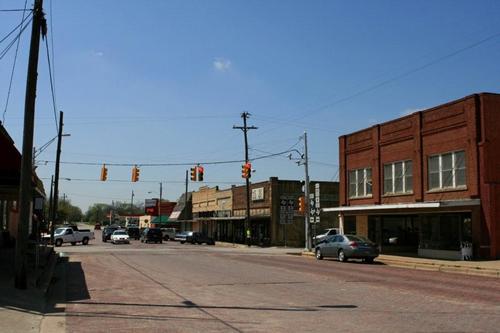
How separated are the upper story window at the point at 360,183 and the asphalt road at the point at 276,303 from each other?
18260 mm

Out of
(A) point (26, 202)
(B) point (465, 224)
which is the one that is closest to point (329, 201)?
(B) point (465, 224)

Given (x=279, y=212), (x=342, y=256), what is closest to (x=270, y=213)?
(x=279, y=212)

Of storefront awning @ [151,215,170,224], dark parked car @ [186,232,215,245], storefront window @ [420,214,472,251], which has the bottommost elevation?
dark parked car @ [186,232,215,245]

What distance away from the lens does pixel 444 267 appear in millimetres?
26281

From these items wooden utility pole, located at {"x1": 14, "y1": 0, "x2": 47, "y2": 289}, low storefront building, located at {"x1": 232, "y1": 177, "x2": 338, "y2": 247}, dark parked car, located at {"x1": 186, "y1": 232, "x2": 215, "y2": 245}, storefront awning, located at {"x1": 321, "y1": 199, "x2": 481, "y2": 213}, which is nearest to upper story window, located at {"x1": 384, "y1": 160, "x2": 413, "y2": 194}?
storefront awning, located at {"x1": 321, "y1": 199, "x2": 481, "y2": 213}

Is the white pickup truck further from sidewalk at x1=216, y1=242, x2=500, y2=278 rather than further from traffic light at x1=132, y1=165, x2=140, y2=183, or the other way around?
sidewalk at x1=216, y1=242, x2=500, y2=278

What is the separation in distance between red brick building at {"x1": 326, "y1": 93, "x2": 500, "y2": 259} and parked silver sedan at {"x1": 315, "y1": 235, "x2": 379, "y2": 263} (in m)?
3.08

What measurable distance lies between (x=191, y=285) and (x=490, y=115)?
19.1 meters

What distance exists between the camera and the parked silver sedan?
30.6 m

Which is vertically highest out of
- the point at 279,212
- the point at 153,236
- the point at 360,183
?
the point at 360,183

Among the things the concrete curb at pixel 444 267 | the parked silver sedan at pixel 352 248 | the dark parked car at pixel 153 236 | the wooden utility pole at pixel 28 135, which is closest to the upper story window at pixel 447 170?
the concrete curb at pixel 444 267

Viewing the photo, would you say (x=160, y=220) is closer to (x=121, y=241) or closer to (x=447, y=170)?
(x=121, y=241)

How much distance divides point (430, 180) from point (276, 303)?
21.8 meters

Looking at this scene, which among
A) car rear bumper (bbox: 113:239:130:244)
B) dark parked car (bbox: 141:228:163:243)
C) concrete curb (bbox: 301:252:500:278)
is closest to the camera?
concrete curb (bbox: 301:252:500:278)
